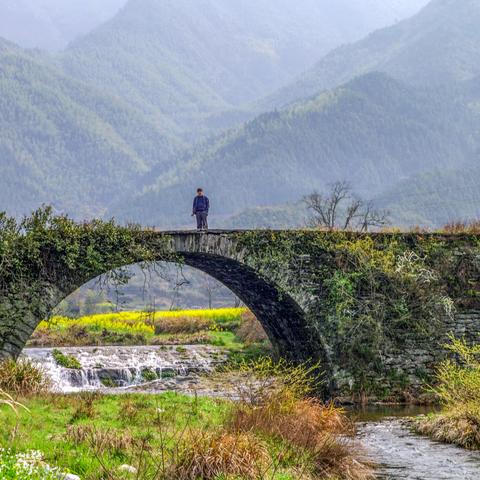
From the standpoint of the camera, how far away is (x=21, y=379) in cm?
2091

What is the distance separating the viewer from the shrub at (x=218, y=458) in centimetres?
1292

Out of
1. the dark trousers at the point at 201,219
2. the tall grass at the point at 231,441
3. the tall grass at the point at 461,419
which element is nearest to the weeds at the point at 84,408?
the tall grass at the point at 231,441

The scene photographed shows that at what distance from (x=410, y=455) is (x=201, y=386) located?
11.9 metres

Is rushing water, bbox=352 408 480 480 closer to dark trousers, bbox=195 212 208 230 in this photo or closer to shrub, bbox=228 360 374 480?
shrub, bbox=228 360 374 480

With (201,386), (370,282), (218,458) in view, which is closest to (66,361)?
(201,386)

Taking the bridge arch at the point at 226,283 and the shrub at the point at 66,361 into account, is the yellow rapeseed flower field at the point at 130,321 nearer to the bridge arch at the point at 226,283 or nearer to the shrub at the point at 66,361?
the shrub at the point at 66,361

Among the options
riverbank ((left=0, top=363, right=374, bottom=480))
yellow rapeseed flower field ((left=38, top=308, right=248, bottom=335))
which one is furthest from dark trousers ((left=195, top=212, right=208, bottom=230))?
yellow rapeseed flower field ((left=38, top=308, right=248, bottom=335))

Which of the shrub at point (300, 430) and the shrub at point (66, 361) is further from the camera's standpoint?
the shrub at point (66, 361)

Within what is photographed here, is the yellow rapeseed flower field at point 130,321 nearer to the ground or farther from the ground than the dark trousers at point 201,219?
nearer to the ground

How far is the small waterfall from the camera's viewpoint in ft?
105

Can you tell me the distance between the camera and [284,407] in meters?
17.2

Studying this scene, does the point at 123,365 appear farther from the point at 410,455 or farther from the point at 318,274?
the point at 410,455

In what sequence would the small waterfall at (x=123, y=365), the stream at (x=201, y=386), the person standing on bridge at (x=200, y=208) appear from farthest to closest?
the small waterfall at (x=123, y=365), the person standing on bridge at (x=200, y=208), the stream at (x=201, y=386)

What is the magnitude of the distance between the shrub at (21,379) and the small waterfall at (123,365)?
361 inches
